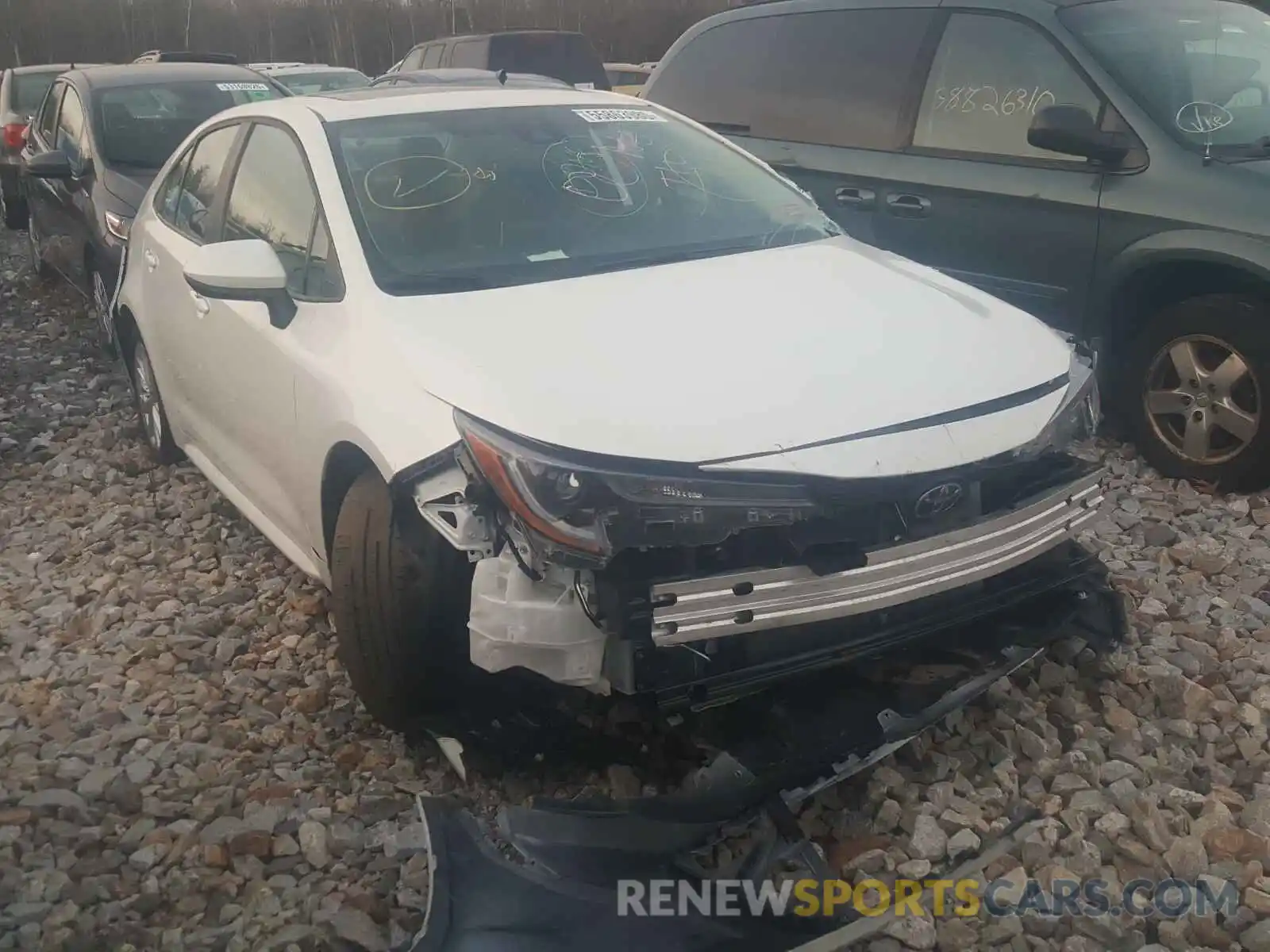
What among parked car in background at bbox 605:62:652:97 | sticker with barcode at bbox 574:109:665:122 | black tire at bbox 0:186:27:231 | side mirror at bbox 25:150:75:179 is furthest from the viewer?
parked car in background at bbox 605:62:652:97

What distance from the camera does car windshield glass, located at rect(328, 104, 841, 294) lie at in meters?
3.34

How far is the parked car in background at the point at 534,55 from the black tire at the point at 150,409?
8398 millimetres

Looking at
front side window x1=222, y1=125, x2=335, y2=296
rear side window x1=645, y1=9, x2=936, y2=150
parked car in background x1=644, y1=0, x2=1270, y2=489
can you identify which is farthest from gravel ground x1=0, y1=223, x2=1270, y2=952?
rear side window x1=645, y1=9, x2=936, y2=150

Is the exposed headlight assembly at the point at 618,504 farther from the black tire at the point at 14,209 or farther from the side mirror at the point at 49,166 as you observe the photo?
the black tire at the point at 14,209

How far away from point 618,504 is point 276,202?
2.00m

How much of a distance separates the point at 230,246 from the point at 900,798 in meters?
2.38

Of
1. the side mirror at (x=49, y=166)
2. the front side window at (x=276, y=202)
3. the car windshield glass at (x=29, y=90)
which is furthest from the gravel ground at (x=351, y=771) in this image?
the car windshield glass at (x=29, y=90)

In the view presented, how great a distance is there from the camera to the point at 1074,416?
294 centimetres

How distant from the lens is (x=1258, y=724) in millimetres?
3123

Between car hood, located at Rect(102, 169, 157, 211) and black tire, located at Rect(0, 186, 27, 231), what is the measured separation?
201 inches

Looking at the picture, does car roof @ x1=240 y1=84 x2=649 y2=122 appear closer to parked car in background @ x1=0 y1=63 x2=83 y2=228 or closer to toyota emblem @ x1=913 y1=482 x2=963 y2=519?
toyota emblem @ x1=913 y1=482 x2=963 y2=519

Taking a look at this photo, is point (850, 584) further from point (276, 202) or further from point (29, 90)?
point (29, 90)

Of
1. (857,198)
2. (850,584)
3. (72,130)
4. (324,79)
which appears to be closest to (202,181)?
(857,198)

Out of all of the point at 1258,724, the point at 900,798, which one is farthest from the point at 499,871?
the point at 1258,724
